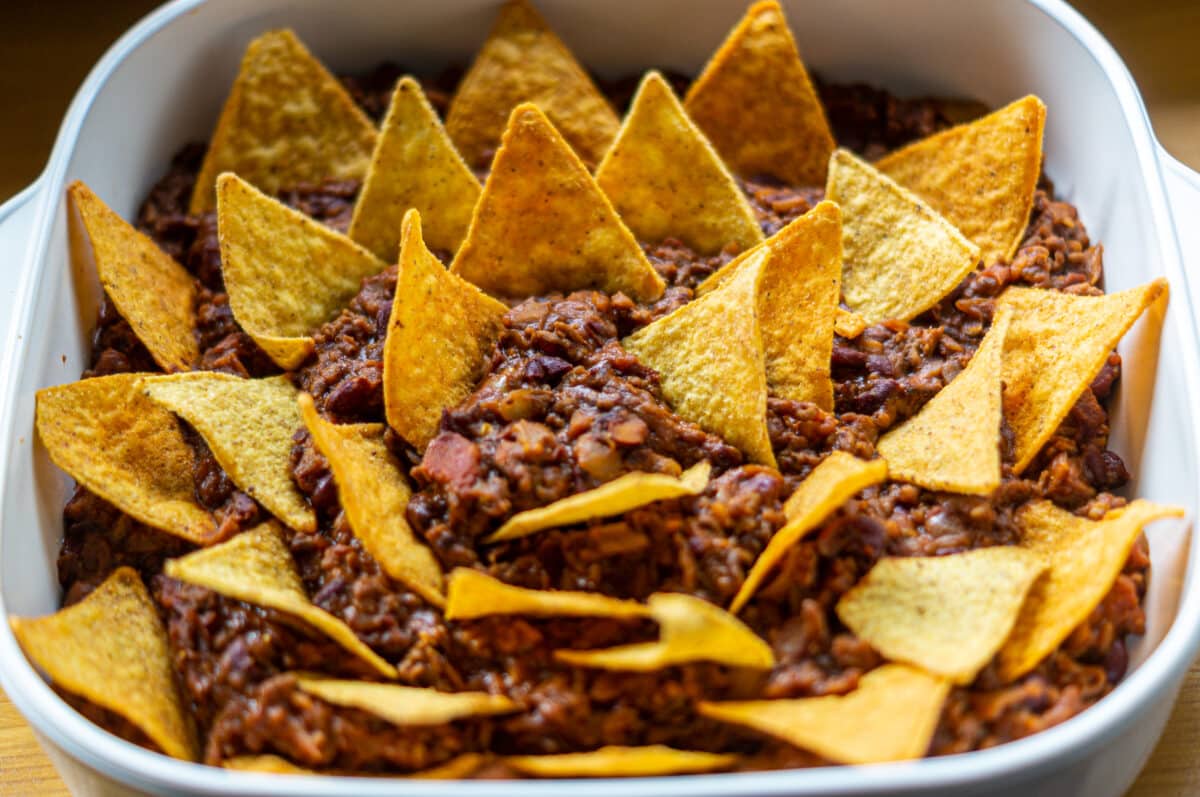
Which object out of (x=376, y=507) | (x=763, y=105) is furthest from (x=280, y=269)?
(x=763, y=105)

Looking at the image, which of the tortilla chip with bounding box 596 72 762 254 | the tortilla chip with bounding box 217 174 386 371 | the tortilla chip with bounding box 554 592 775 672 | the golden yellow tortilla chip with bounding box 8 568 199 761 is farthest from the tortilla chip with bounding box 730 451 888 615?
the tortilla chip with bounding box 217 174 386 371

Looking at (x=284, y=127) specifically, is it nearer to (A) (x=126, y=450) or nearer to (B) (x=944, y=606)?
(A) (x=126, y=450)

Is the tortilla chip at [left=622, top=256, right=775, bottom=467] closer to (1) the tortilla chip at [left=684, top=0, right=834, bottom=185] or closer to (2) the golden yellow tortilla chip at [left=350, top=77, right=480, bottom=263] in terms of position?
(2) the golden yellow tortilla chip at [left=350, top=77, right=480, bottom=263]

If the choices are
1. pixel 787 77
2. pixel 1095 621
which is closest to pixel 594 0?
pixel 787 77

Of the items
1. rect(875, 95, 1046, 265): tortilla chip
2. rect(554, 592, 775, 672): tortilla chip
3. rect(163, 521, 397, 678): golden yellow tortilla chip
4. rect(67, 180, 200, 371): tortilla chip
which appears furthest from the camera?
rect(875, 95, 1046, 265): tortilla chip

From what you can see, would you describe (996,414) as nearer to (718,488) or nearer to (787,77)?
(718,488)
